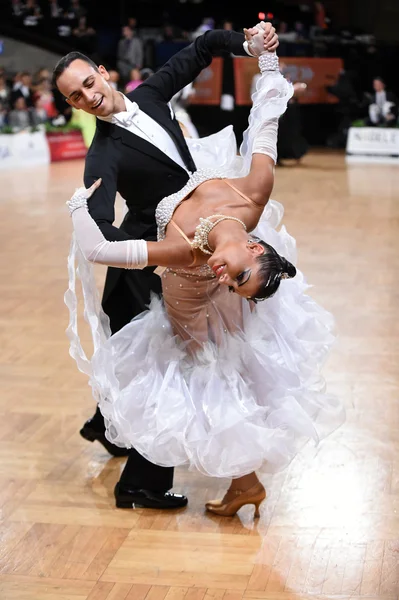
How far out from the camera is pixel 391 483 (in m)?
3.26

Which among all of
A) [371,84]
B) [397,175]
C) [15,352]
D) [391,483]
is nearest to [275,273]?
[391,483]

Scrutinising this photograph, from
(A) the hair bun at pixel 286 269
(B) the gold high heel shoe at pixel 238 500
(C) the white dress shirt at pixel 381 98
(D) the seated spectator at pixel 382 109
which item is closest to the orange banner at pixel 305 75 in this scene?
(D) the seated spectator at pixel 382 109

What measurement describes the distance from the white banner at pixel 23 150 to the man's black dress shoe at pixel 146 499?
31.8 ft

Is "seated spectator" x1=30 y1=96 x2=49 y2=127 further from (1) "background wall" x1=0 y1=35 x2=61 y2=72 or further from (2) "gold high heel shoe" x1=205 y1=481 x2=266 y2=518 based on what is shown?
(2) "gold high heel shoe" x1=205 y1=481 x2=266 y2=518

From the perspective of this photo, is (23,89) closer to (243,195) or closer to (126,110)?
(126,110)

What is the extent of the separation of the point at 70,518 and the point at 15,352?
1.85 metres

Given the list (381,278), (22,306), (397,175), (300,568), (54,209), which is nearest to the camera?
(300,568)

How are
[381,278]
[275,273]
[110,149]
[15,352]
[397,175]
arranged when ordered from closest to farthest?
1. [275,273]
2. [110,149]
3. [15,352]
4. [381,278]
5. [397,175]

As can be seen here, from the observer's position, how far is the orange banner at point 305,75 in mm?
13734

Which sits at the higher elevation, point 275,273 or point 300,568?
point 275,273

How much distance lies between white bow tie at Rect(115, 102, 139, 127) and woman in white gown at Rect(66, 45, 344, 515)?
11.6 inches

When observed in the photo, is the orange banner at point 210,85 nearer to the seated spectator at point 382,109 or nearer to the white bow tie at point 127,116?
the seated spectator at point 382,109

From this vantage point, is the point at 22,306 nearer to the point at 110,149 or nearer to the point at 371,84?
the point at 110,149

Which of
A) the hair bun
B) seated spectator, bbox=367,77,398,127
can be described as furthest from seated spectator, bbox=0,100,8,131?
the hair bun
